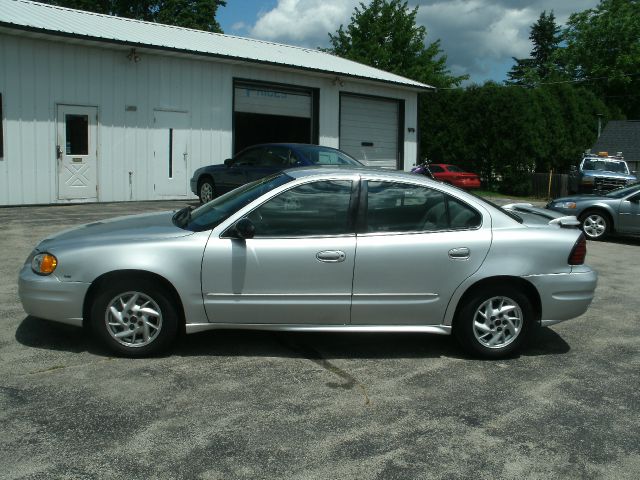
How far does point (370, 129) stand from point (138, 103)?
9.25m

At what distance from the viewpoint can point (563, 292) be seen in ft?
18.2

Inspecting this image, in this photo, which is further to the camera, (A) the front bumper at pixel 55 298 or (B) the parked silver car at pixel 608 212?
(B) the parked silver car at pixel 608 212

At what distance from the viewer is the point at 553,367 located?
5.48m

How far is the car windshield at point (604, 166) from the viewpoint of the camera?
2489cm

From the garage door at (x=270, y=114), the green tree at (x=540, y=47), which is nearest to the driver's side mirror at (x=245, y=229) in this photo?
the garage door at (x=270, y=114)

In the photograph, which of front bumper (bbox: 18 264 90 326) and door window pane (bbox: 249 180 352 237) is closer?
front bumper (bbox: 18 264 90 326)

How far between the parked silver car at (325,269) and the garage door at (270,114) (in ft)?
50.8

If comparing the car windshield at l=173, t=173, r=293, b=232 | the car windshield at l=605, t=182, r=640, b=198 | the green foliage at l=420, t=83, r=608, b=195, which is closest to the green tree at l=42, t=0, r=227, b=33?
the green foliage at l=420, t=83, r=608, b=195

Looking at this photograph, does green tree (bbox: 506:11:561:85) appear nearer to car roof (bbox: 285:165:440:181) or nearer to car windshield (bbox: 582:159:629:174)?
car windshield (bbox: 582:159:629:174)

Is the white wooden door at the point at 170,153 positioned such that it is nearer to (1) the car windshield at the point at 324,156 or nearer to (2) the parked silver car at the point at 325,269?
(1) the car windshield at the point at 324,156

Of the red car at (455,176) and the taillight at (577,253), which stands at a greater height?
the red car at (455,176)

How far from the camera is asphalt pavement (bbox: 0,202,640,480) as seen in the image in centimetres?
369

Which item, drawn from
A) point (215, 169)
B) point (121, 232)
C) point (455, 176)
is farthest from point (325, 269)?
point (455, 176)

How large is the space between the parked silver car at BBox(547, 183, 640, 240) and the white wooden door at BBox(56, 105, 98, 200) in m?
11.0
